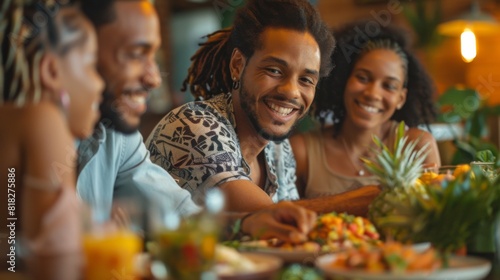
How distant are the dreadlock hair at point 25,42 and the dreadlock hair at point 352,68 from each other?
196cm

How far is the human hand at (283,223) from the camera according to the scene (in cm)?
150

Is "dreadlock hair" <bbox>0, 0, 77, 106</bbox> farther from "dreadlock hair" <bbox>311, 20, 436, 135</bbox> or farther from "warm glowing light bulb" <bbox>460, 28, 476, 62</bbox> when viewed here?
"warm glowing light bulb" <bbox>460, 28, 476, 62</bbox>

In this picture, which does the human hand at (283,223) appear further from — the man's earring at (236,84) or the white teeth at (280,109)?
the man's earring at (236,84)

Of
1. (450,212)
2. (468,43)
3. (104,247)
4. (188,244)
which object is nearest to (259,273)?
(188,244)

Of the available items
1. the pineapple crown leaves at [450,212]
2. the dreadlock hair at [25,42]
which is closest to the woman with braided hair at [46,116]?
the dreadlock hair at [25,42]

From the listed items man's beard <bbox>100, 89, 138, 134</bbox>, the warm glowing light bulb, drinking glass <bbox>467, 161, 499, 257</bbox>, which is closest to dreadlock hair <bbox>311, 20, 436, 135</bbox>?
drinking glass <bbox>467, 161, 499, 257</bbox>

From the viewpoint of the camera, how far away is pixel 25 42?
1.15m

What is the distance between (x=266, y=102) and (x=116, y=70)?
41.9 inches

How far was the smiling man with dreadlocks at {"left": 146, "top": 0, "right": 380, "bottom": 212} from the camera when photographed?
2.13m

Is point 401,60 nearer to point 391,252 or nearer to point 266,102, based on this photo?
point 266,102

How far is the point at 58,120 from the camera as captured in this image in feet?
3.59

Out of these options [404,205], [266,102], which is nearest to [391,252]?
[404,205]

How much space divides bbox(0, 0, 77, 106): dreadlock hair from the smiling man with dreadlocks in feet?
3.17

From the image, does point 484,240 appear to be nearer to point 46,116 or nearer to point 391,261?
point 391,261
